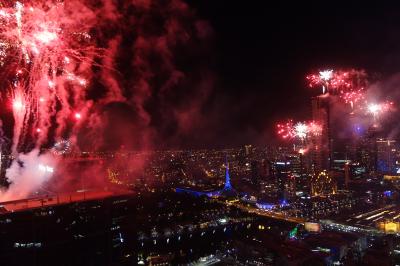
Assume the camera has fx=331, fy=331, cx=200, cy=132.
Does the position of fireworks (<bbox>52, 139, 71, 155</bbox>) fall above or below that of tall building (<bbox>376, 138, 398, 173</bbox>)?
above

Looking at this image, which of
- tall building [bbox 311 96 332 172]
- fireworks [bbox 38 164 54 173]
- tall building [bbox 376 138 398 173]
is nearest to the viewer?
fireworks [bbox 38 164 54 173]

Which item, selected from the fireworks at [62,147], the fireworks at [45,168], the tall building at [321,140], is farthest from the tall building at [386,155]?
the fireworks at [45,168]

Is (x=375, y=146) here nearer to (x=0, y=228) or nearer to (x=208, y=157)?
(x=208, y=157)

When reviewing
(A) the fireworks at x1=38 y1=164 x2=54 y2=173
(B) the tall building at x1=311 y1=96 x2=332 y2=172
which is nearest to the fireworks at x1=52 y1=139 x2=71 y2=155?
(A) the fireworks at x1=38 y1=164 x2=54 y2=173

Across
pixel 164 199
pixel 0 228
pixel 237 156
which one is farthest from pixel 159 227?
pixel 237 156

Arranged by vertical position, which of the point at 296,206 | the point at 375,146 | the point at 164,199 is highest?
the point at 375,146

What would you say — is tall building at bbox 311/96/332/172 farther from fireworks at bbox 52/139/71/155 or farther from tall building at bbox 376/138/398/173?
fireworks at bbox 52/139/71/155
